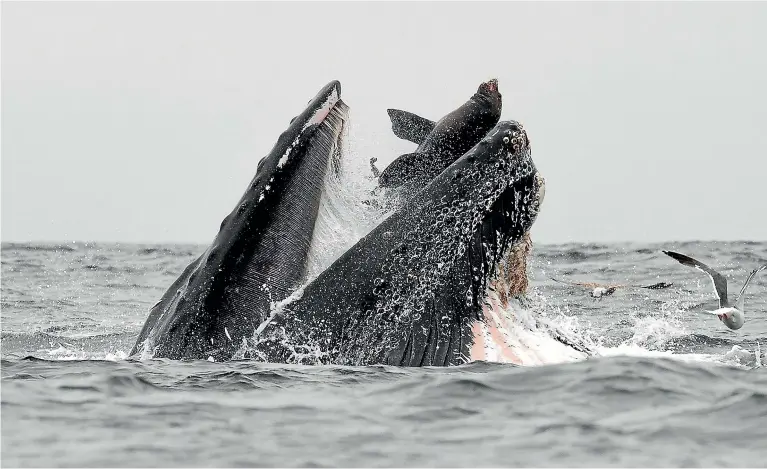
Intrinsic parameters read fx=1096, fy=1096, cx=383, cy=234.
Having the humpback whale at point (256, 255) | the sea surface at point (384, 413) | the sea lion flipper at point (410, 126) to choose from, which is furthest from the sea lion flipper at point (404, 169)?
the sea surface at point (384, 413)

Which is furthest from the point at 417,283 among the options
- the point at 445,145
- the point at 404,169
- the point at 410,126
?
the point at 410,126

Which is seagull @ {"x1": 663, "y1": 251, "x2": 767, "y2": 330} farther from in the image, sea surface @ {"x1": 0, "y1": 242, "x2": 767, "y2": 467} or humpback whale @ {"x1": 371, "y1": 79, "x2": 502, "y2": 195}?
humpback whale @ {"x1": 371, "y1": 79, "x2": 502, "y2": 195}

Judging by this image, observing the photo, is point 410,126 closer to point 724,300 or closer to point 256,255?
point 256,255

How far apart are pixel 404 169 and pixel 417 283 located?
89cm

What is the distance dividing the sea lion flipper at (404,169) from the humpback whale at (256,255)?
0.36m

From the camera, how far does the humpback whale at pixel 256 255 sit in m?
6.04

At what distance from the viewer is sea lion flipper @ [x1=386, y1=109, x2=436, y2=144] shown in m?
7.31

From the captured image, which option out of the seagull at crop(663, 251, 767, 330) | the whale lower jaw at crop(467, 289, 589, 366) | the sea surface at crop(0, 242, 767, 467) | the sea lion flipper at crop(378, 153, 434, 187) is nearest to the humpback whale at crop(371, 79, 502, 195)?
the sea lion flipper at crop(378, 153, 434, 187)

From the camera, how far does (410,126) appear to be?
24.1 ft

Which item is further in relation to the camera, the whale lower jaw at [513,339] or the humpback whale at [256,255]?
the whale lower jaw at [513,339]

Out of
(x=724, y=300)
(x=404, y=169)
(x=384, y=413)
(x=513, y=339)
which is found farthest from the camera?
(x=724, y=300)

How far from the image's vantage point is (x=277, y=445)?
5.27 m

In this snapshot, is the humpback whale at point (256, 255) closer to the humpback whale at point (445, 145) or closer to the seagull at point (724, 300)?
the humpback whale at point (445, 145)

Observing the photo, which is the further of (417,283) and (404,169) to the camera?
(404,169)
